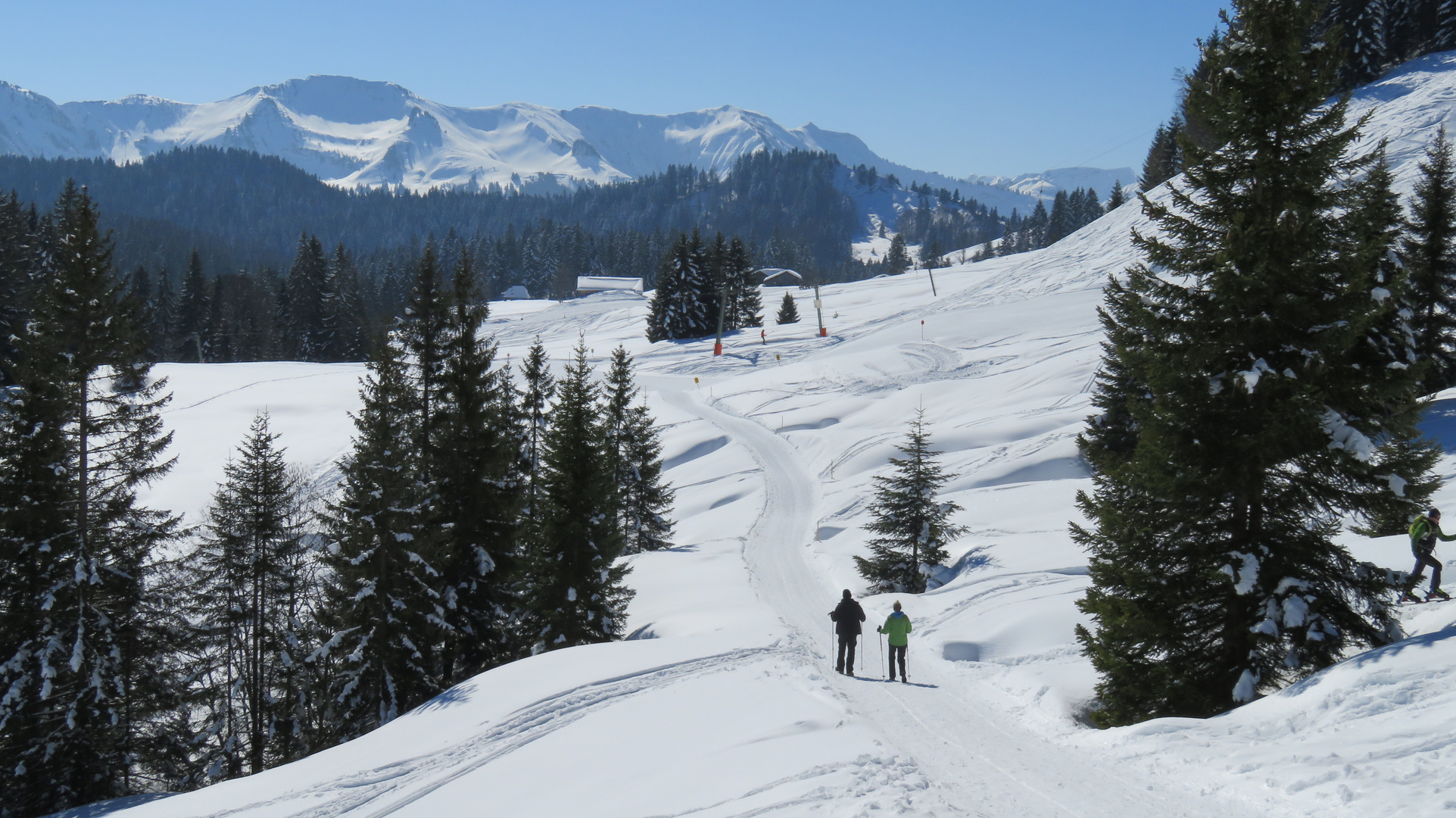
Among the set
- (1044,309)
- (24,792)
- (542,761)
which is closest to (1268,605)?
(542,761)

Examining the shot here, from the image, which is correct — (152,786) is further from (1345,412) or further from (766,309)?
(766,309)

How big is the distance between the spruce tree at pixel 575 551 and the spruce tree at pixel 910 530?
7.05m

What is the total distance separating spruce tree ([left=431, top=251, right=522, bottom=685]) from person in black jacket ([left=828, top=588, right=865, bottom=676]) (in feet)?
33.3

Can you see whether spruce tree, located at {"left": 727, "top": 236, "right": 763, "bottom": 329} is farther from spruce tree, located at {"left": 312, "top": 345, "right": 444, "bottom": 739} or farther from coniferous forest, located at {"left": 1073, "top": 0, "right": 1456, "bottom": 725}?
coniferous forest, located at {"left": 1073, "top": 0, "right": 1456, "bottom": 725}

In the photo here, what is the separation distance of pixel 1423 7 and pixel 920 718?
9072 centimetres

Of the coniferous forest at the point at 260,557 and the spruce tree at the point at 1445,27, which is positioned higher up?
the spruce tree at the point at 1445,27

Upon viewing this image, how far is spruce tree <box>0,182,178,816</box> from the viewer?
56.5ft

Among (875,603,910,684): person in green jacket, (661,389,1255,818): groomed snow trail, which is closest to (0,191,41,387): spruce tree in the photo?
(661,389,1255,818): groomed snow trail

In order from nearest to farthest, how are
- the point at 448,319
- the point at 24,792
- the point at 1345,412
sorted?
the point at 1345,412 < the point at 24,792 < the point at 448,319

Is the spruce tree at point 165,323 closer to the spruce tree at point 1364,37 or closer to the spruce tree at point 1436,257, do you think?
the spruce tree at point 1436,257

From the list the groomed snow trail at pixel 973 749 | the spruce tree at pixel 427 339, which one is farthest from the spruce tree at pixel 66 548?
the groomed snow trail at pixel 973 749

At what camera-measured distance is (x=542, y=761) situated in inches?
426

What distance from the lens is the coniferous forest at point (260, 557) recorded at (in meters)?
17.5

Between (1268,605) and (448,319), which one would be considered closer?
(1268,605)
